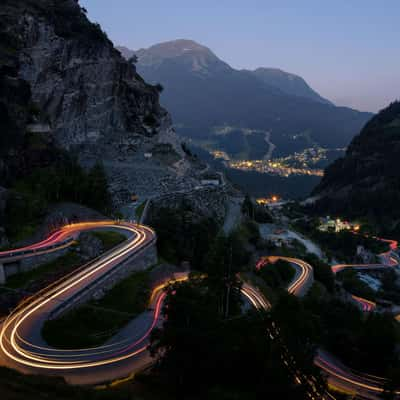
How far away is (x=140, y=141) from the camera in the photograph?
183 ft

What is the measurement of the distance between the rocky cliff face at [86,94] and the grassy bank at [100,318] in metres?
23.8

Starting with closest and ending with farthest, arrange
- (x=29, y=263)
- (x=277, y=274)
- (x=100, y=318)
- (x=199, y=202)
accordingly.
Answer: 1. (x=100, y=318)
2. (x=29, y=263)
3. (x=277, y=274)
4. (x=199, y=202)

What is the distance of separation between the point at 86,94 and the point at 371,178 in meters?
119

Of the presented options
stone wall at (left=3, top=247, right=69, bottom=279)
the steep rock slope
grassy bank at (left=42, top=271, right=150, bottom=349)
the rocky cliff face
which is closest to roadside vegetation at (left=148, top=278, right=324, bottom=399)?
grassy bank at (left=42, top=271, right=150, bottom=349)

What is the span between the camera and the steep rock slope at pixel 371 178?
403ft

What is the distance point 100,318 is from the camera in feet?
68.8

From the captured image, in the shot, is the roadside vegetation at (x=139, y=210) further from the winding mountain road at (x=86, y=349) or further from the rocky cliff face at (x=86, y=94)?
the winding mountain road at (x=86, y=349)

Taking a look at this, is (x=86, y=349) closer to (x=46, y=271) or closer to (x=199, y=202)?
(x=46, y=271)

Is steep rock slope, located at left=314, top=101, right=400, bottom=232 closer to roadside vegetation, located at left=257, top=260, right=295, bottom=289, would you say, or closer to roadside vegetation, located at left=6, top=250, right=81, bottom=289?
roadside vegetation, located at left=257, top=260, right=295, bottom=289

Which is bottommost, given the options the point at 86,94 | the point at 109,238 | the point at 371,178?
the point at 371,178

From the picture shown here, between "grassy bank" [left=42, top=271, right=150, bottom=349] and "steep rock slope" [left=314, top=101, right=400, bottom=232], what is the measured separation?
3936 inches

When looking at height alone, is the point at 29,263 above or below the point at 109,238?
above

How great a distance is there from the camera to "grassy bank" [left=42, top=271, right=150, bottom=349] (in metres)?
18.6

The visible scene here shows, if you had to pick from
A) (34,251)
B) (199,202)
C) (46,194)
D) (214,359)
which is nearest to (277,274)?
(199,202)
